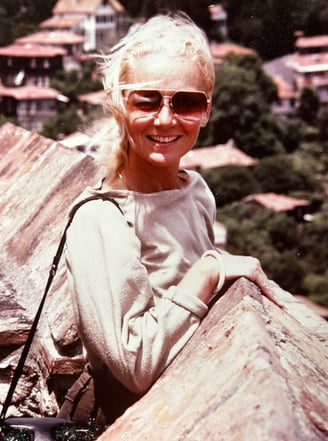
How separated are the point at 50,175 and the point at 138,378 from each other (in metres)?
0.80

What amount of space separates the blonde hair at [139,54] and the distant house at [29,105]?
31.9m

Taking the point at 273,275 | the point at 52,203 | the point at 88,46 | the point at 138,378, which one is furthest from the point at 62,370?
the point at 88,46

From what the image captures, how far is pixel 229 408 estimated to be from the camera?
2.84 ft

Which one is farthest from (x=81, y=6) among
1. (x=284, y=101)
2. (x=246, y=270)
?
(x=246, y=270)

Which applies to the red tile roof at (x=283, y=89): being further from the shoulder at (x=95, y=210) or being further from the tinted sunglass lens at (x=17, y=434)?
the tinted sunglass lens at (x=17, y=434)

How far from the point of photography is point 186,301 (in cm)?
108

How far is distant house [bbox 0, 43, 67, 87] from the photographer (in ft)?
117

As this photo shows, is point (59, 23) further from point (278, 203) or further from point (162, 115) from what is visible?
point (162, 115)

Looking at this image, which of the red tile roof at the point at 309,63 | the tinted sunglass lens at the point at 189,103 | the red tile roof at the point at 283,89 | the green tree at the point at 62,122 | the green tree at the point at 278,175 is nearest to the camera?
the tinted sunglass lens at the point at 189,103

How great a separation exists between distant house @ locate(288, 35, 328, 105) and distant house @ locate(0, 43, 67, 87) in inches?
478

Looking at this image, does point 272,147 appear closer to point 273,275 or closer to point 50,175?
point 273,275

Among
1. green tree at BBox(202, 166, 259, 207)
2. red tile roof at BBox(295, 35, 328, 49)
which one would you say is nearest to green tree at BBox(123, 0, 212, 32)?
red tile roof at BBox(295, 35, 328, 49)

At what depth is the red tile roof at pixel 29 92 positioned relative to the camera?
107 feet

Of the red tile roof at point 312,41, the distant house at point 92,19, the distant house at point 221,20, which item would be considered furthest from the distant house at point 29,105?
the red tile roof at point 312,41
